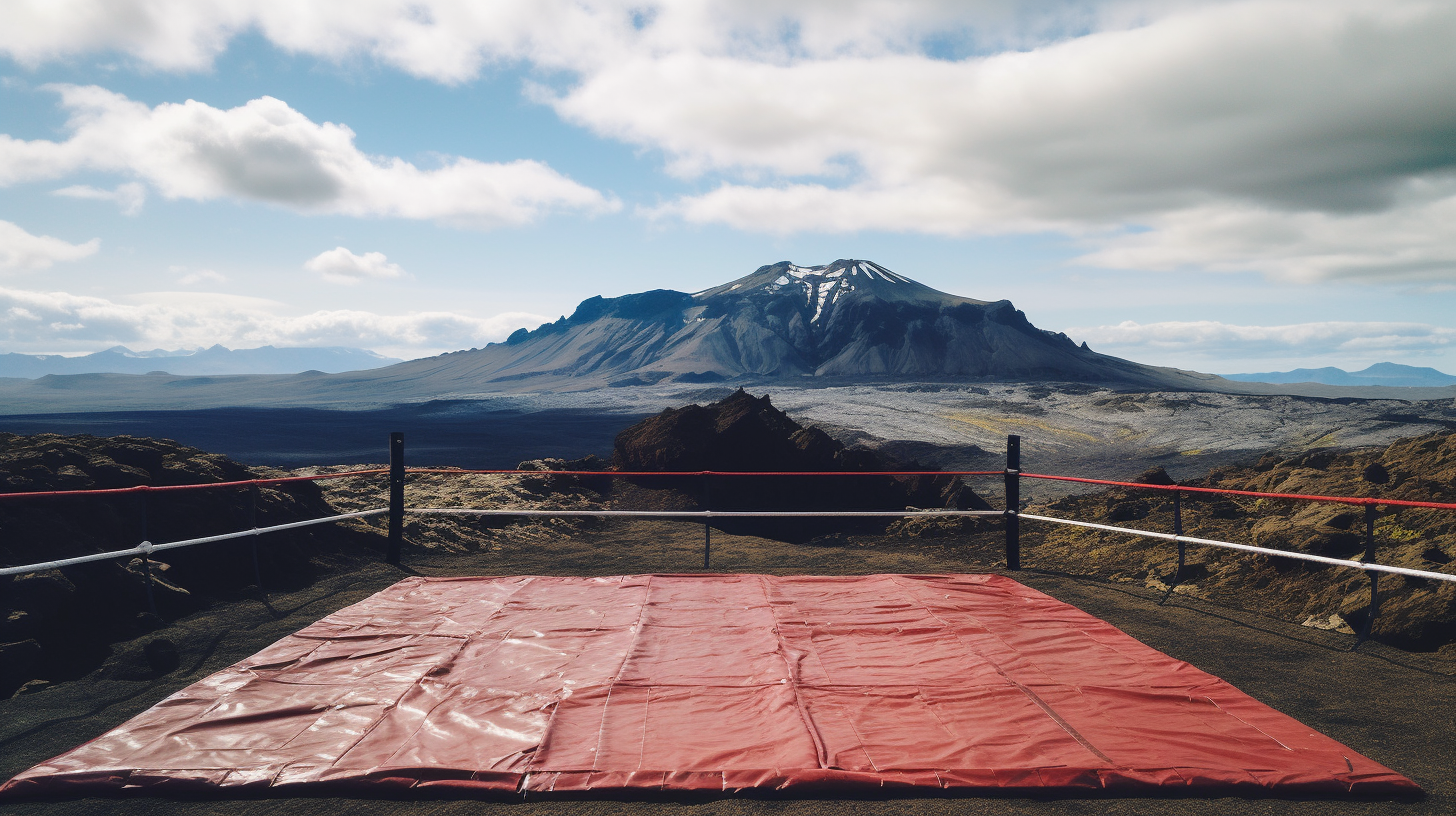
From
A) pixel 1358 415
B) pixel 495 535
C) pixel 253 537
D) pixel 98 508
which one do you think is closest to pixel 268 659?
pixel 253 537

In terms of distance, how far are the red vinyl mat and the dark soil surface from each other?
0.11m

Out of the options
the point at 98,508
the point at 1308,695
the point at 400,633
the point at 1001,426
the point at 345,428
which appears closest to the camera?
the point at 1308,695

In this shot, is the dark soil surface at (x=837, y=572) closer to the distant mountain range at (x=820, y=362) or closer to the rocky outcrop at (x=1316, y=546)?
the rocky outcrop at (x=1316, y=546)

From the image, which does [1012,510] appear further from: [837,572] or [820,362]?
[820,362]

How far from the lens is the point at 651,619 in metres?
5.84

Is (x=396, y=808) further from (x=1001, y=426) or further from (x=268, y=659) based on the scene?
(x=1001, y=426)

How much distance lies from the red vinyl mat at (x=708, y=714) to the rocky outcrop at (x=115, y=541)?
1483 mm

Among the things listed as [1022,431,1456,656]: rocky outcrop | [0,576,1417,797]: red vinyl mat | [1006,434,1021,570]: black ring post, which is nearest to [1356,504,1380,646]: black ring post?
[1022,431,1456,656]: rocky outcrop

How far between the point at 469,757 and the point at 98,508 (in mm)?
6070

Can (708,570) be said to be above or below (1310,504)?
below

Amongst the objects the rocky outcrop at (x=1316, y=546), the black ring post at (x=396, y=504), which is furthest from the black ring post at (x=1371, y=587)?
the black ring post at (x=396, y=504)

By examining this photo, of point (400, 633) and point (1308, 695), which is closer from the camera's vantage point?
point (1308, 695)

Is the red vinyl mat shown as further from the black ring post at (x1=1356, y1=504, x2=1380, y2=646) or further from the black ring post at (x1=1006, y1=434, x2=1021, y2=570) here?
the black ring post at (x1=1006, y1=434, x2=1021, y2=570)

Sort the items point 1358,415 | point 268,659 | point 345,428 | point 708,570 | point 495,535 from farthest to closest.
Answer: point 345,428, point 1358,415, point 495,535, point 708,570, point 268,659
